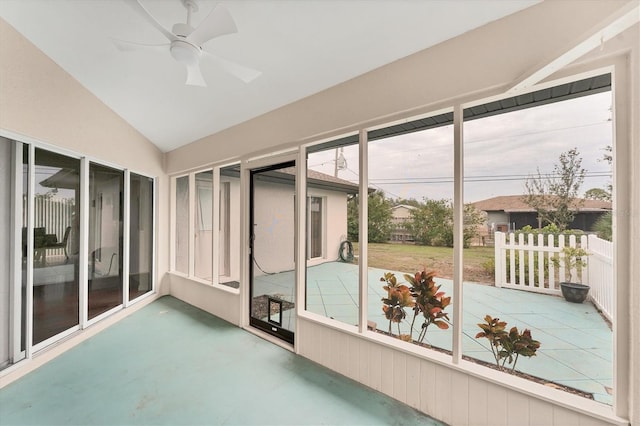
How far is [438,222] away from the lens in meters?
2.07

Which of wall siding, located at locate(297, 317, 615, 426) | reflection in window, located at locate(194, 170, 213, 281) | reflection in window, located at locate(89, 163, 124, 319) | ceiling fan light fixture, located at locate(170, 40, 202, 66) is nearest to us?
wall siding, located at locate(297, 317, 615, 426)

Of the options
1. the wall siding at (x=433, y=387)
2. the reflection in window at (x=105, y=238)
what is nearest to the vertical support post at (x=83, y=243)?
the reflection in window at (x=105, y=238)

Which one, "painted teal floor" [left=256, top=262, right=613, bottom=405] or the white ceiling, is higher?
the white ceiling

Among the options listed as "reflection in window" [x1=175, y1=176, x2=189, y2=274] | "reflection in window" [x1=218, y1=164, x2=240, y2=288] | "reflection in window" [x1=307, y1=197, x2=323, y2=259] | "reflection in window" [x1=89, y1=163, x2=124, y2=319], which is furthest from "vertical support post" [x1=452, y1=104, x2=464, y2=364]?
"reflection in window" [x1=175, y1=176, x2=189, y2=274]

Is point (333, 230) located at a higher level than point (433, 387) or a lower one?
higher

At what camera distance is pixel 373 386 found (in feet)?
7.24

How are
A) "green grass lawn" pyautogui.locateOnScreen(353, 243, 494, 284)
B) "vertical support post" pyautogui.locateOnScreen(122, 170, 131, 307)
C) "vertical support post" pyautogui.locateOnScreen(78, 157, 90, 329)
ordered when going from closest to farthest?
"green grass lawn" pyautogui.locateOnScreen(353, 243, 494, 284)
"vertical support post" pyautogui.locateOnScreen(78, 157, 90, 329)
"vertical support post" pyautogui.locateOnScreen(122, 170, 131, 307)

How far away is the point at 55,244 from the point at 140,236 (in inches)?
64.1

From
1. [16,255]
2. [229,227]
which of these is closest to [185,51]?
[16,255]

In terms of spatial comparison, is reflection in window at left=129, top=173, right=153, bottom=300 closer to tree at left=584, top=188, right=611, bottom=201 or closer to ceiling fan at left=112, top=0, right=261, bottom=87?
ceiling fan at left=112, top=0, right=261, bottom=87

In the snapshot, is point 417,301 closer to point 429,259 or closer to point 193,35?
point 429,259

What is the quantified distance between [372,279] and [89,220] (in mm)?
3582

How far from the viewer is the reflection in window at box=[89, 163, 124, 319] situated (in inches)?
132

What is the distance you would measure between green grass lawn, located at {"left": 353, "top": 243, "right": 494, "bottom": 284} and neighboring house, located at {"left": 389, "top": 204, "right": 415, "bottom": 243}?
6cm
